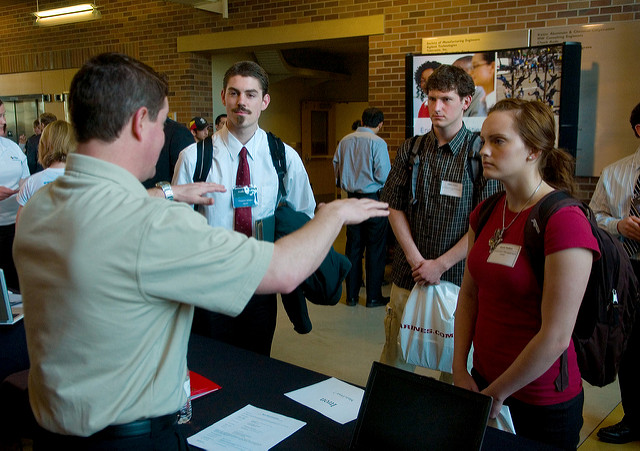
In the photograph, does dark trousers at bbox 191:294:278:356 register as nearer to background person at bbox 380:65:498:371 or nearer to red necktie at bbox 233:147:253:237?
red necktie at bbox 233:147:253:237

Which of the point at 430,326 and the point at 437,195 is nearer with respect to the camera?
the point at 430,326

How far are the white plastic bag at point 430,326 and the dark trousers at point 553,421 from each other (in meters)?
0.73

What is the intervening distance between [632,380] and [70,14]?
304 inches

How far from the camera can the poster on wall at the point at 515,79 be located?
473cm

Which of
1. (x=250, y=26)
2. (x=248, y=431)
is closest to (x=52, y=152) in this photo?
(x=248, y=431)

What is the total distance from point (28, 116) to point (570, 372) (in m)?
9.90

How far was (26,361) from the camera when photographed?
2.20 metres

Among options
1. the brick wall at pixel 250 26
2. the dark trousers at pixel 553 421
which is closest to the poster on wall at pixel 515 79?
the brick wall at pixel 250 26

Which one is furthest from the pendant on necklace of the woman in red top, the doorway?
the doorway

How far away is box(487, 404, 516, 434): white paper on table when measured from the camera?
1667mm

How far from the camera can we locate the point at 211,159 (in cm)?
250

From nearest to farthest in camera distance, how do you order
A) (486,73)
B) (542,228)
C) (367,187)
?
(542,228) → (486,73) → (367,187)

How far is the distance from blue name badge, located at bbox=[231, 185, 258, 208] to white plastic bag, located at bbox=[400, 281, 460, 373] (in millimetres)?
882

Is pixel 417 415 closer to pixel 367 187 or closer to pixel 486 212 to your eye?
pixel 486 212
